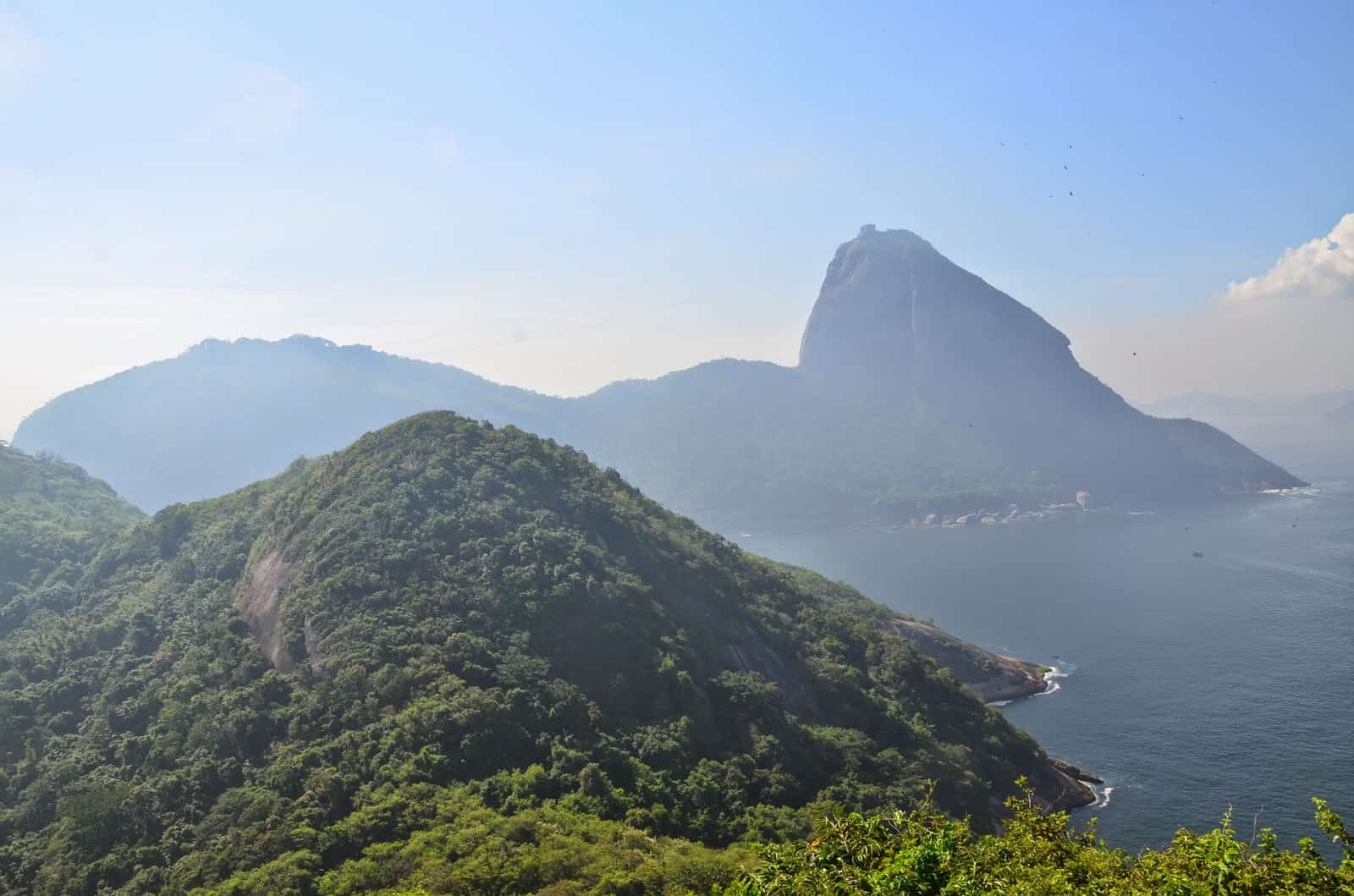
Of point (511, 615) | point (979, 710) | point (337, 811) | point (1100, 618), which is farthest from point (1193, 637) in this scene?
point (337, 811)

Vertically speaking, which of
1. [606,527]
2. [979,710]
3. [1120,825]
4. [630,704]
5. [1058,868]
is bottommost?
[1120,825]

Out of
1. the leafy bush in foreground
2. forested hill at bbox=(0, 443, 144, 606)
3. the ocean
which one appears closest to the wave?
the ocean

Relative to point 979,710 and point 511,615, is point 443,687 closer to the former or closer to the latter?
point 511,615

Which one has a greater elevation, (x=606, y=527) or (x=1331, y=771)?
(x=606, y=527)

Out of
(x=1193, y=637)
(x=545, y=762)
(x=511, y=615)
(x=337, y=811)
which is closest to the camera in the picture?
(x=337, y=811)

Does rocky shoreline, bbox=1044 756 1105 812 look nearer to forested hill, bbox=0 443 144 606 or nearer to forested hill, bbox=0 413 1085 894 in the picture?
forested hill, bbox=0 413 1085 894

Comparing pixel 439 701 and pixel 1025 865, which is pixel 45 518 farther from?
pixel 1025 865
